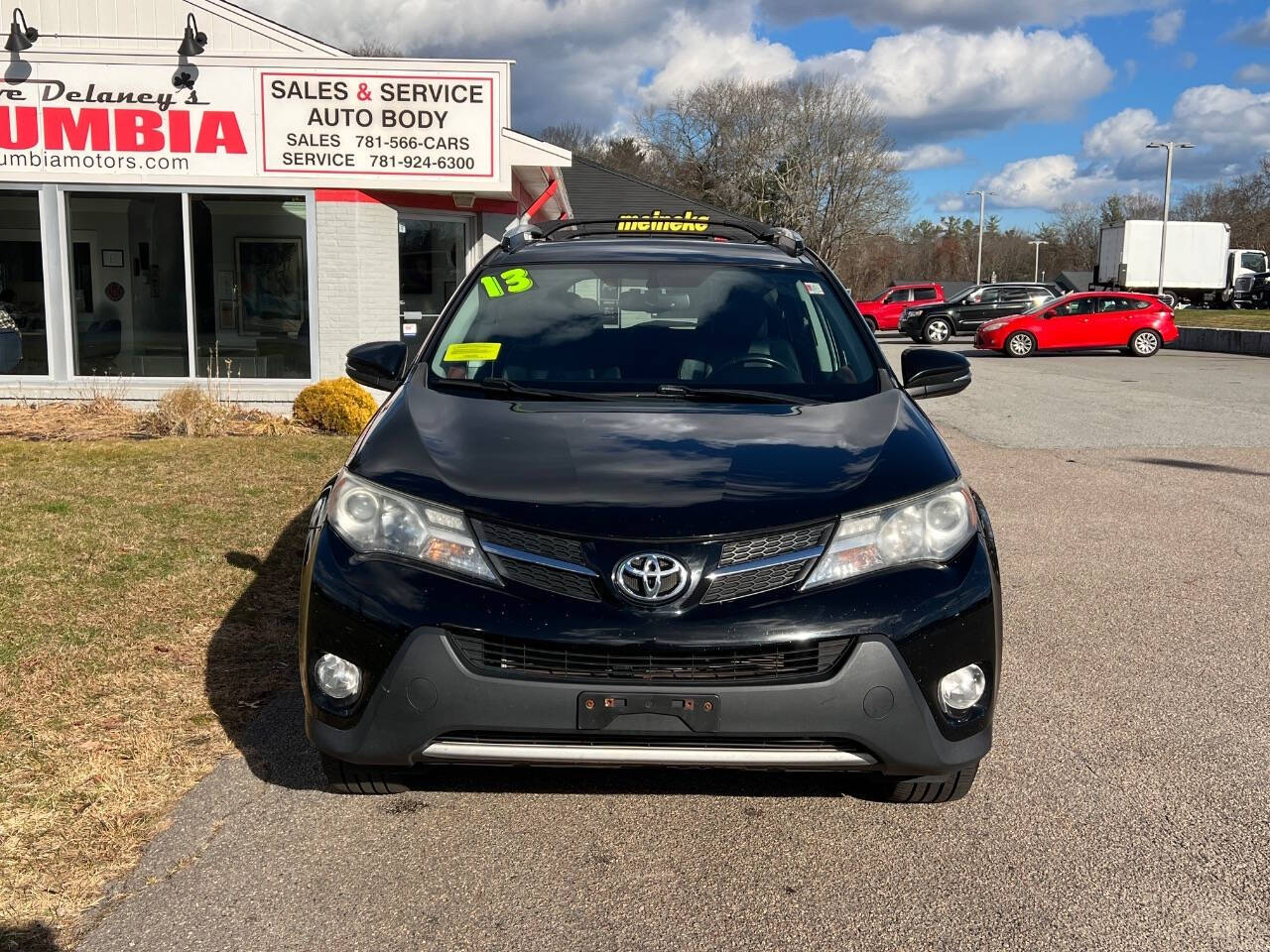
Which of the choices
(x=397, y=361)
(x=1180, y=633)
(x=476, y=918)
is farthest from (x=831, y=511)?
(x=1180, y=633)

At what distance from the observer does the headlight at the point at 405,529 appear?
3.12 metres

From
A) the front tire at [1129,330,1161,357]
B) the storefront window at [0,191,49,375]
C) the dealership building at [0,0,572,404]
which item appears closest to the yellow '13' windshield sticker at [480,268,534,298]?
the dealership building at [0,0,572,404]

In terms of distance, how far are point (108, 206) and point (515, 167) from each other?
16.4 ft

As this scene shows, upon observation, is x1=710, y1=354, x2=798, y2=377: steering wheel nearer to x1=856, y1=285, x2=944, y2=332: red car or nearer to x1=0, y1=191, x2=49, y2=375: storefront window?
x1=0, y1=191, x2=49, y2=375: storefront window

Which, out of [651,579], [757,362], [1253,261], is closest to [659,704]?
[651,579]

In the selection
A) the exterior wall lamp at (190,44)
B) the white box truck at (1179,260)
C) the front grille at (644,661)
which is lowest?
the front grille at (644,661)

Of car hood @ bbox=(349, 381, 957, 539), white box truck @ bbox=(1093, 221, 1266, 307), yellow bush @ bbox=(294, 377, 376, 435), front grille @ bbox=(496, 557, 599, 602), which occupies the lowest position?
yellow bush @ bbox=(294, 377, 376, 435)

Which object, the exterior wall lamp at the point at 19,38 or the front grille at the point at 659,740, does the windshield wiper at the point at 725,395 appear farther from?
the exterior wall lamp at the point at 19,38

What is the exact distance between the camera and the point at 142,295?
14297mm

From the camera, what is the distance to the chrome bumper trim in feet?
10.1

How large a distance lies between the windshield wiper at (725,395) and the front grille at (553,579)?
1.14 meters

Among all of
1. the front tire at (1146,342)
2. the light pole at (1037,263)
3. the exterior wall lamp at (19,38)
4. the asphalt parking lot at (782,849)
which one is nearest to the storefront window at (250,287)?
the exterior wall lamp at (19,38)

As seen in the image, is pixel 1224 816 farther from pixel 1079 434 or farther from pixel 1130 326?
pixel 1130 326

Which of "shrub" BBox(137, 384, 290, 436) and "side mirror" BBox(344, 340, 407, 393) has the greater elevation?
"side mirror" BBox(344, 340, 407, 393)
